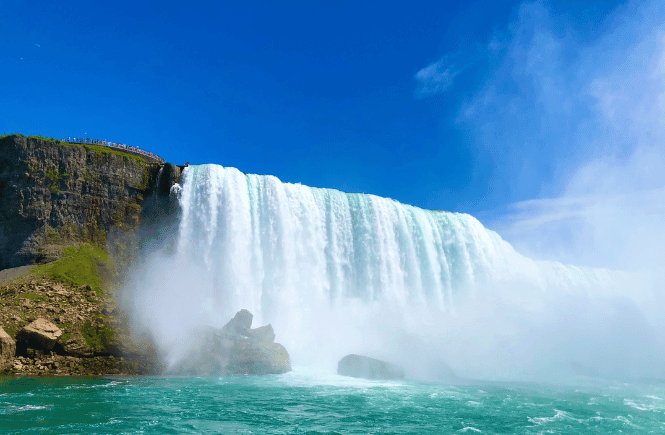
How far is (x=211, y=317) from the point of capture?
92.7 feet

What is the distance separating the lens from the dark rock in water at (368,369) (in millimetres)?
23688

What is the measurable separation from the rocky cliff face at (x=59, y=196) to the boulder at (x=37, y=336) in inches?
325

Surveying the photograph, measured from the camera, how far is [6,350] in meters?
21.0

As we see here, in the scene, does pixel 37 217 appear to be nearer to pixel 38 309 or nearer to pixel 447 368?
pixel 38 309

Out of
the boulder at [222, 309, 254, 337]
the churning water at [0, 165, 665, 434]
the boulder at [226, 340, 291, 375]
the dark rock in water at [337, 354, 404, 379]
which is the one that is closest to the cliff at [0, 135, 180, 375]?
the churning water at [0, 165, 665, 434]

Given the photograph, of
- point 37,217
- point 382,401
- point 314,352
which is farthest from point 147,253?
point 382,401

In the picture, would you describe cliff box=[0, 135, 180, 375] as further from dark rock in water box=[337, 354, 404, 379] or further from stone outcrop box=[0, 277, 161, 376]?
dark rock in water box=[337, 354, 404, 379]

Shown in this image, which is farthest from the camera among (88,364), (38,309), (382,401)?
(38,309)

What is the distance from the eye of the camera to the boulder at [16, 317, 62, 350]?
21.8 m

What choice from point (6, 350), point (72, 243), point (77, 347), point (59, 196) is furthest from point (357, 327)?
point (59, 196)

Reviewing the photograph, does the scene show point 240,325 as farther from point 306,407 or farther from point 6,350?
point 6,350

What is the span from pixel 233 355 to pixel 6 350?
1113cm

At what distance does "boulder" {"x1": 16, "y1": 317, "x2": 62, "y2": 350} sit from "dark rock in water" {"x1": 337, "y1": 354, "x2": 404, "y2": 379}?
614 inches

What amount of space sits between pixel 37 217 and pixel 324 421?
27300mm
